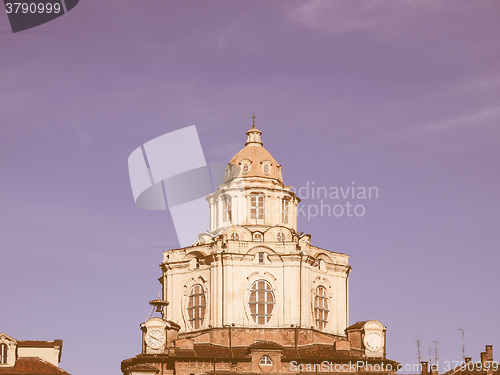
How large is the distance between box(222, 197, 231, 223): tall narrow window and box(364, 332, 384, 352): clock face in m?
19.9

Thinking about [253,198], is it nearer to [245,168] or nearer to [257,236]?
[245,168]

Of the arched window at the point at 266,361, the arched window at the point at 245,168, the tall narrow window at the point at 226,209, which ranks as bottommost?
the arched window at the point at 266,361

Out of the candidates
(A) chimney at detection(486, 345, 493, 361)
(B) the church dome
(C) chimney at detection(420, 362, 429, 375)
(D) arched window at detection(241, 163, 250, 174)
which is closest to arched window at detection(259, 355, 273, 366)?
(B) the church dome

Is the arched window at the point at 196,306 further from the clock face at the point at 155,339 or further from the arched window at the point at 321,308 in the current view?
the arched window at the point at 321,308

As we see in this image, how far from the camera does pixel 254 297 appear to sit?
119500 mm

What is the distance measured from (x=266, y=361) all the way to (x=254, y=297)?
35.6ft

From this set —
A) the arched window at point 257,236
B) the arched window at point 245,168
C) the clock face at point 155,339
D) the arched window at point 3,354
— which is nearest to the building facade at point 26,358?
the arched window at point 3,354

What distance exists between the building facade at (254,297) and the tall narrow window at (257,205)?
10 centimetres

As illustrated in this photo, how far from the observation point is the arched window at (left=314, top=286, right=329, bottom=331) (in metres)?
121

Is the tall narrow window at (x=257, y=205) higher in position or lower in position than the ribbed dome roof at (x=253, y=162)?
lower

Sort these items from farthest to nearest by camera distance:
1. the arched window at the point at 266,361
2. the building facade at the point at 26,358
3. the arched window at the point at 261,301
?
the arched window at the point at 261,301
the arched window at the point at 266,361
the building facade at the point at 26,358

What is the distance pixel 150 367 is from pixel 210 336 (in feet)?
33.3

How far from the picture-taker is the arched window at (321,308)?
121m

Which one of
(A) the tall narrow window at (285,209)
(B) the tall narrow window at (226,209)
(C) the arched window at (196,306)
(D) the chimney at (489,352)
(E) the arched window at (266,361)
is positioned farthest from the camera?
(A) the tall narrow window at (285,209)
